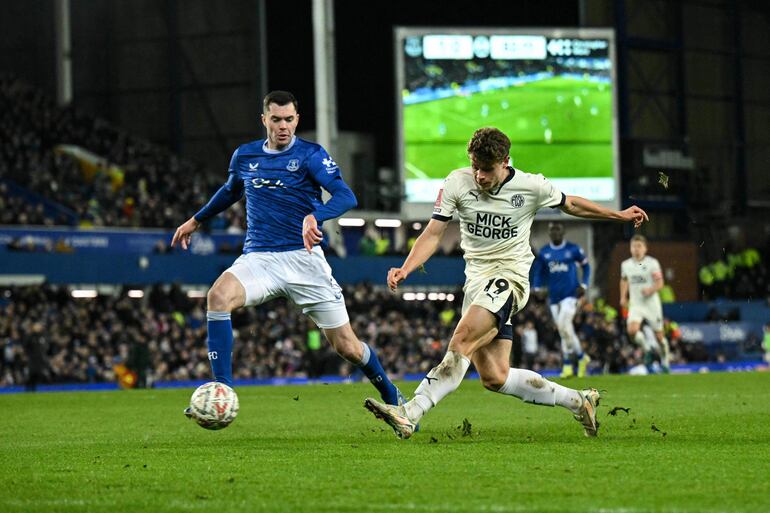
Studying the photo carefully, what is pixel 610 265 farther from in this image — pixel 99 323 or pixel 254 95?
pixel 99 323

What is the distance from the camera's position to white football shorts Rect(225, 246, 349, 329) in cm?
1023

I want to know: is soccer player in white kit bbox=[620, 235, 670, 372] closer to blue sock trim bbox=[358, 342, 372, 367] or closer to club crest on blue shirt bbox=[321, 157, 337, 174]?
blue sock trim bbox=[358, 342, 372, 367]

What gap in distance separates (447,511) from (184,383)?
24.2 meters

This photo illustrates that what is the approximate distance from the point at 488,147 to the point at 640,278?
13653 millimetres

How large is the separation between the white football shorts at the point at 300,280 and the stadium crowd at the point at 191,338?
663 inches

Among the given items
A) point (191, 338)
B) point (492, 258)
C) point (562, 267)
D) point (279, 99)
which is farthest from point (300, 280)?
point (191, 338)

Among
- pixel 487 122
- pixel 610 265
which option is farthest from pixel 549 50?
pixel 610 265

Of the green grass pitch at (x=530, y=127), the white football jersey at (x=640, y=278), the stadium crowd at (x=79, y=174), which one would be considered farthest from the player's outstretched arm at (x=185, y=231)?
the green grass pitch at (x=530, y=127)

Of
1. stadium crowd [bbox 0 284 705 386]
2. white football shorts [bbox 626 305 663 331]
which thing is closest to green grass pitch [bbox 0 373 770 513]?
white football shorts [bbox 626 305 663 331]

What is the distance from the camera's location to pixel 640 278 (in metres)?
22.1

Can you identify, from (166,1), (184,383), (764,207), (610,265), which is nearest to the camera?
(184,383)

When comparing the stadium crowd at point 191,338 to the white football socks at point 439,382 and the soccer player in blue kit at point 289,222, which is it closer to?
the soccer player in blue kit at point 289,222

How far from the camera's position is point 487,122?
3947cm

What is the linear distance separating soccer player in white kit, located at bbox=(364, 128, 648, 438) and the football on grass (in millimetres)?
1235
